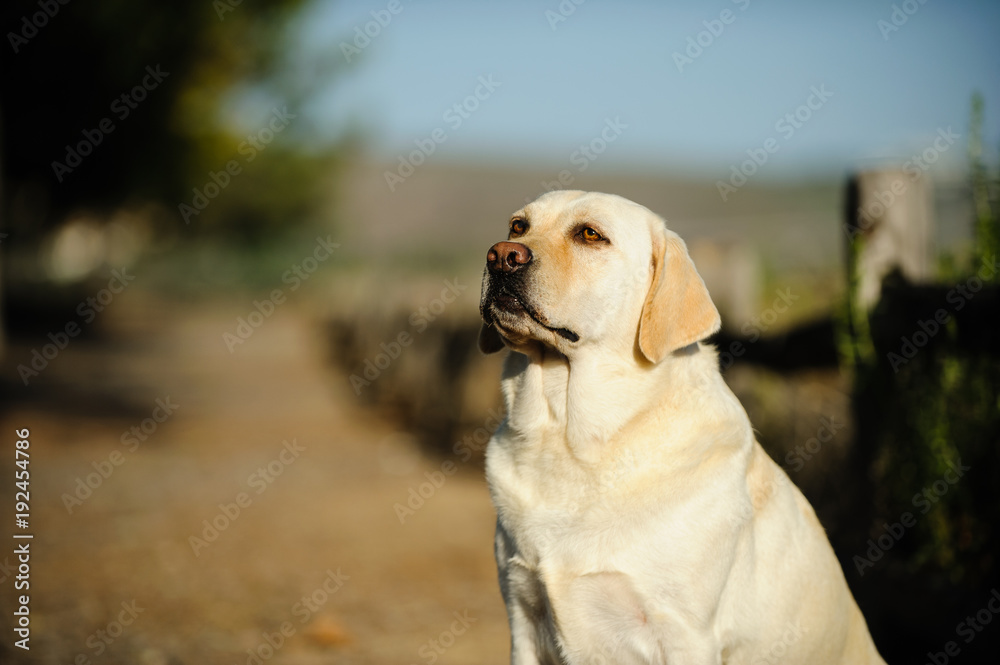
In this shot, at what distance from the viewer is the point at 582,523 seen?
8.70 feet

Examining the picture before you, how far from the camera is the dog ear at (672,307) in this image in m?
2.85

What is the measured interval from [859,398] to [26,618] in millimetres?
4521

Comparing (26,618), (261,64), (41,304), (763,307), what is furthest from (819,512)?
(41,304)

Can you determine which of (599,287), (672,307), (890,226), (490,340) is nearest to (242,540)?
(490,340)

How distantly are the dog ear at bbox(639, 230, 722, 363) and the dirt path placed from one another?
7.62ft

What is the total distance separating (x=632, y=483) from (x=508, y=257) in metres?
0.88

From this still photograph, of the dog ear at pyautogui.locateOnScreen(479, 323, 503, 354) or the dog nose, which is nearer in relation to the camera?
the dog nose

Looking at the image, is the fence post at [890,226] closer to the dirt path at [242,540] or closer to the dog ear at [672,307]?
the dog ear at [672,307]

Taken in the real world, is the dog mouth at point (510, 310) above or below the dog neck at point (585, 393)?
above

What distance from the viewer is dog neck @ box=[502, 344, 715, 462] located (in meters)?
2.83

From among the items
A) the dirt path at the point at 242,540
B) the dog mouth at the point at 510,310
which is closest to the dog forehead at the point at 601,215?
the dog mouth at the point at 510,310

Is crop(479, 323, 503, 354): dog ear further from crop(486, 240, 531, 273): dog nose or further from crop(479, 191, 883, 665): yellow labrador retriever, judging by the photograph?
crop(486, 240, 531, 273): dog nose

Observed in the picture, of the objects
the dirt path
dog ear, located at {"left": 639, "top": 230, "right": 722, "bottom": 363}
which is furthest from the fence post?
the dirt path

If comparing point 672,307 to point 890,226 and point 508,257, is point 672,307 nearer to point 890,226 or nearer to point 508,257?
point 508,257
